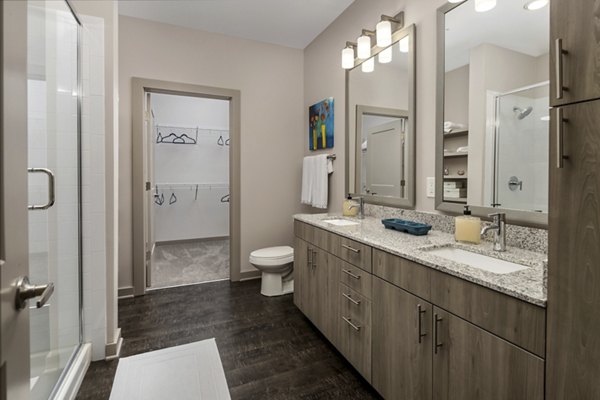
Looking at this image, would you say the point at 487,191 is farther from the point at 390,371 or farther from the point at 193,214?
the point at 193,214

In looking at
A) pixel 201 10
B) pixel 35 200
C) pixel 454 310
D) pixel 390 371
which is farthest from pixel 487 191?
pixel 201 10

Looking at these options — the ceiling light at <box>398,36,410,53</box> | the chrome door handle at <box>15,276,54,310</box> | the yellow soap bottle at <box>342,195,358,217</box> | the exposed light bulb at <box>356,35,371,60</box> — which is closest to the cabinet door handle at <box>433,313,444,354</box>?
the chrome door handle at <box>15,276,54,310</box>

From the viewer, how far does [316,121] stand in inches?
126

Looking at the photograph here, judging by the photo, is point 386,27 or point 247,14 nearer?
point 386,27

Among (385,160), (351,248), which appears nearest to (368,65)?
(385,160)

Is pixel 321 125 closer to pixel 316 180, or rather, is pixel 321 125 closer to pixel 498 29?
pixel 316 180

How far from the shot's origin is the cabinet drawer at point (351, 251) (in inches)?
63.2

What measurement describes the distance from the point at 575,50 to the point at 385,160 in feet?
5.19

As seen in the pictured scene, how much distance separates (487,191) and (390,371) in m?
1.04

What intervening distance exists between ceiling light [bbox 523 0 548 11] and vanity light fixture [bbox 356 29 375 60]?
1.08m

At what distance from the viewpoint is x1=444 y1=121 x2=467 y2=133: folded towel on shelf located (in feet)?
5.63

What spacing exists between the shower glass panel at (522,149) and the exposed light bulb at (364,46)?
44.3 inches

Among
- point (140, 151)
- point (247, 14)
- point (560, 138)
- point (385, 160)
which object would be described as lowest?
point (560, 138)

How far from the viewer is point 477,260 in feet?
4.78
